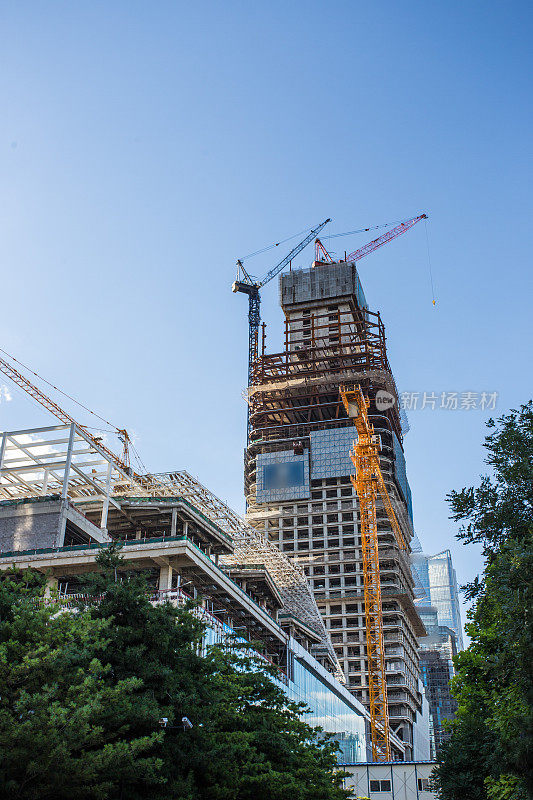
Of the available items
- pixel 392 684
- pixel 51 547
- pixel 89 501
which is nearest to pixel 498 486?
pixel 51 547

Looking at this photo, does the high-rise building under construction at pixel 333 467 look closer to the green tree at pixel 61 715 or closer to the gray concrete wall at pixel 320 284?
the gray concrete wall at pixel 320 284

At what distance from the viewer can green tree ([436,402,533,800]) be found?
27531mm

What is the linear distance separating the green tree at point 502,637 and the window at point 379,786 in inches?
1030

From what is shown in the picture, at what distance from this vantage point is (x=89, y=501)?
69.8 metres

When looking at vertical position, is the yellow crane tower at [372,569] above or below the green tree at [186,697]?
above

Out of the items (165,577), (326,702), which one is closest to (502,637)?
(165,577)

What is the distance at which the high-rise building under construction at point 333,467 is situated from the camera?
5571 inches

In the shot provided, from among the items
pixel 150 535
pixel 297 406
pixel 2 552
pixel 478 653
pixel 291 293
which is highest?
pixel 291 293

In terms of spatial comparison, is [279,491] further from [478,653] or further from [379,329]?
[478,653]

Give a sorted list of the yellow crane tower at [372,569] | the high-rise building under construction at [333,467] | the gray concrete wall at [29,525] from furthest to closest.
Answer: the high-rise building under construction at [333,467], the yellow crane tower at [372,569], the gray concrete wall at [29,525]

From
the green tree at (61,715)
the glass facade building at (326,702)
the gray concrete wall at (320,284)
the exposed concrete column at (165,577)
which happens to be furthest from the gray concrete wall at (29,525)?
the gray concrete wall at (320,284)

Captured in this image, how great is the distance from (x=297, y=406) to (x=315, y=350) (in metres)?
12.1

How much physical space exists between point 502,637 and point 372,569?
115 m

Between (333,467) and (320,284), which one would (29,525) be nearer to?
(333,467)
